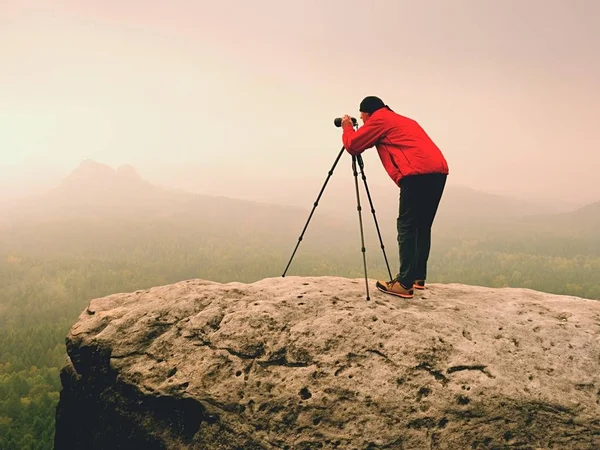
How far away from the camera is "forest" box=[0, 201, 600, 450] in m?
17.2

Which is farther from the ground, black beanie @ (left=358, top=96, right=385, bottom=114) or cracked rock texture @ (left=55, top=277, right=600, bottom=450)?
black beanie @ (left=358, top=96, right=385, bottom=114)

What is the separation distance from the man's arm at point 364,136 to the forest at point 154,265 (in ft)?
45.7

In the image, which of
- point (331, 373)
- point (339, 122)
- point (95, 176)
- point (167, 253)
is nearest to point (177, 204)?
point (95, 176)

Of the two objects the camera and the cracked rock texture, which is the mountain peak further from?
the camera

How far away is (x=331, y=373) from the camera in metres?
4.75

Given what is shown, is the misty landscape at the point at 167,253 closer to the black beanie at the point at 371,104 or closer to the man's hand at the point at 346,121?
the man's hand at the point at 346,121

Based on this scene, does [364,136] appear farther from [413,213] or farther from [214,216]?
[214,216]

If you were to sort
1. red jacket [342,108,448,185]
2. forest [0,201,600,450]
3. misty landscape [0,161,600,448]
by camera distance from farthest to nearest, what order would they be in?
misty landscape [0,161,600,448] → forest [0,201,600,450] → red jacket [342,108,448,185]

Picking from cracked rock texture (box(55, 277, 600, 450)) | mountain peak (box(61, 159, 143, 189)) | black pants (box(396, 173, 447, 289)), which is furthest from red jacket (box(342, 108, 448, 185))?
mountain peak (box(61, 159, 143, 189))

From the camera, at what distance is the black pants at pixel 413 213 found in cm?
600

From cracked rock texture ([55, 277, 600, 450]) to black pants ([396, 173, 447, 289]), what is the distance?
73 cm

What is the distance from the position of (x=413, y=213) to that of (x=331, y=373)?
3.08 meters

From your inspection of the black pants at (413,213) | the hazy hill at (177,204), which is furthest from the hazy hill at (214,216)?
the black pants at (413,213)

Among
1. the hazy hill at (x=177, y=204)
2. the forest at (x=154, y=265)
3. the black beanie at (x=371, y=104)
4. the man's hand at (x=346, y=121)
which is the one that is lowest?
the forest at (x=154, y=265)
